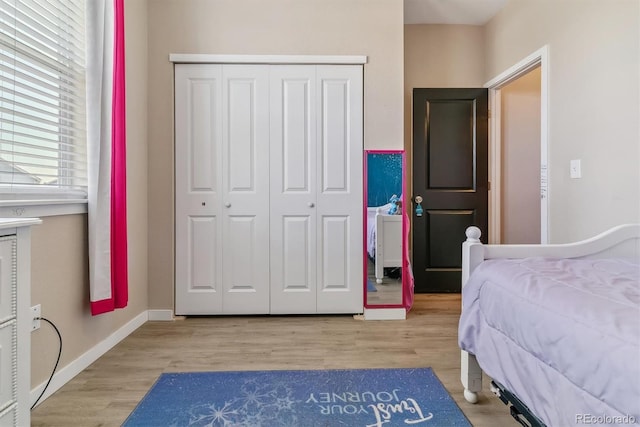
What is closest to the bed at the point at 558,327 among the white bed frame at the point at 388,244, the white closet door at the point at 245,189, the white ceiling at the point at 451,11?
the white bed frame at the point at 388,244

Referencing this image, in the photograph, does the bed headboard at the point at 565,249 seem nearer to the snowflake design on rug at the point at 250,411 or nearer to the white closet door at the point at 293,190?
the snowflake design on rug at the point at 250,411

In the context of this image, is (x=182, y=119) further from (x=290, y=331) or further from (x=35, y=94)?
(x=290, y=331)

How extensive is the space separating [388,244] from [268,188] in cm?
105

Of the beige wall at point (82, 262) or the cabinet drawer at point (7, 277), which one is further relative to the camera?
the beige wall at point (82, 262)

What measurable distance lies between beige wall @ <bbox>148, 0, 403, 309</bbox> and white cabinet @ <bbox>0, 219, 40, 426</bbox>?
1702 millimetres

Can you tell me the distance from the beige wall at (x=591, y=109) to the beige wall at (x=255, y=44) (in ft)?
3.50

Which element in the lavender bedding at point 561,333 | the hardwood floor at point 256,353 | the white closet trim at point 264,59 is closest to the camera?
the lavender bedding at point 561,333

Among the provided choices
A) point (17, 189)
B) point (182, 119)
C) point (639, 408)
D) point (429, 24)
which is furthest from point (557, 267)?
point (429, 24)

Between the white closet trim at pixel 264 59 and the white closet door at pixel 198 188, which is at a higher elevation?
the white closet trim at pixel 264 59

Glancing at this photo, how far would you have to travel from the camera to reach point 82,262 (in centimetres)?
201

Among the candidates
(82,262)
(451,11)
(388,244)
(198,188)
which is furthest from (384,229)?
(451,11)

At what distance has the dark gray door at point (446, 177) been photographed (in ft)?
11.5

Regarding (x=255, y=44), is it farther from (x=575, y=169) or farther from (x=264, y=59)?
(x=575, y=169)

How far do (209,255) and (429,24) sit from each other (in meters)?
3.08
